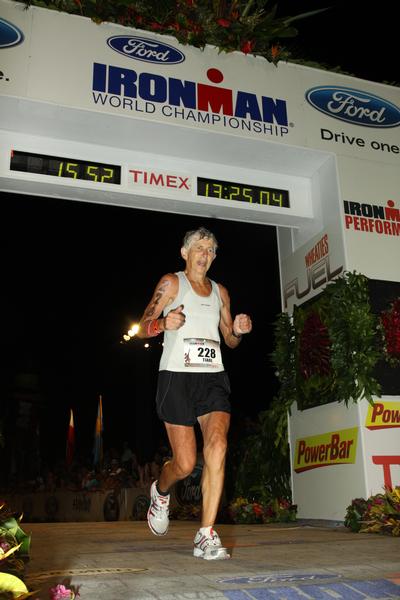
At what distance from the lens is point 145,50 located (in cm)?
591

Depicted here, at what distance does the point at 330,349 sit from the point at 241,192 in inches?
78.1

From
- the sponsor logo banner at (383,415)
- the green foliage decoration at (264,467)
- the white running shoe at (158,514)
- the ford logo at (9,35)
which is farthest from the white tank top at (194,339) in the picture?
the green foliage decoration at (264,467)

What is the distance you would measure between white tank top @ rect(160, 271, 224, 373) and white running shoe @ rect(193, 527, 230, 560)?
100cm

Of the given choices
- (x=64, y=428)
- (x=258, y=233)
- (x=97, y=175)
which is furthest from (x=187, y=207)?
(x=64, y=428)

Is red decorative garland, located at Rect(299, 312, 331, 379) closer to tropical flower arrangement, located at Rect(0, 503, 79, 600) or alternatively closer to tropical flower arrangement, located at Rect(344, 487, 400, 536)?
tropical flower arrangement, located at Rect(344, 487, 400, 536)

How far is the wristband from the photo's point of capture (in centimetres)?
363

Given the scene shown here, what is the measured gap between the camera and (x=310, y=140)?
247 inches

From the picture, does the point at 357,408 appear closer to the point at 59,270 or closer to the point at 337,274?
the point at 337,274

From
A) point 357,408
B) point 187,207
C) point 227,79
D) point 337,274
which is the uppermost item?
point 227,79

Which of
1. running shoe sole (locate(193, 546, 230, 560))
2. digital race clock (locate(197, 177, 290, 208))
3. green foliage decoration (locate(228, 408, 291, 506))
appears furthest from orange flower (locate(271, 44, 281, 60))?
running shoe sole (locate(193, 546, 230, 560))

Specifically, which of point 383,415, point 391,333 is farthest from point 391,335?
point 383,415

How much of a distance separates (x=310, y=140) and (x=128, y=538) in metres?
4.42

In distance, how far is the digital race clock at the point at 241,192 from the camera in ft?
20.6

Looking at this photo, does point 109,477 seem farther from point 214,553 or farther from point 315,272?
point 214,553
